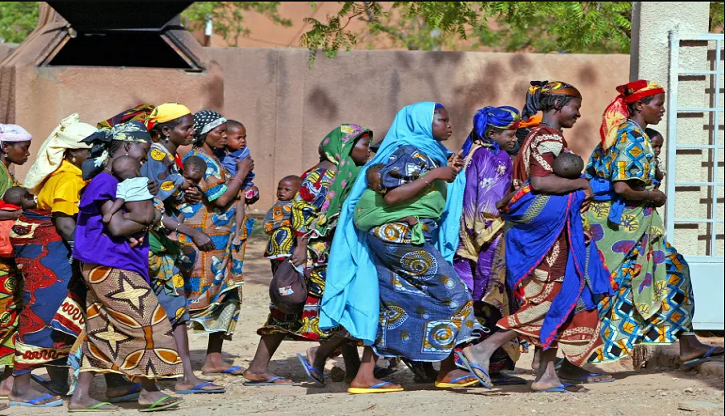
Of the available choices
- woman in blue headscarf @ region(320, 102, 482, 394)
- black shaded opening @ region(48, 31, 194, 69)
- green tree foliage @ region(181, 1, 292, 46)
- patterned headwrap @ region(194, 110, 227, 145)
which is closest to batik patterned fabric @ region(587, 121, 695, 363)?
woman in blue headscarf @ region(320, 102, 482, 394)

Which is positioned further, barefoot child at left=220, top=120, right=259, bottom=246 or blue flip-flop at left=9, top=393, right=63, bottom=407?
barefoot child at left=220, top=120, right=259, bottom=246

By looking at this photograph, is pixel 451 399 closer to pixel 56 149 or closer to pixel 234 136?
pixel 234 136

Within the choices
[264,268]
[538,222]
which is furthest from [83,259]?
[264,268]

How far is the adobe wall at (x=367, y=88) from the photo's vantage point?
13.4m

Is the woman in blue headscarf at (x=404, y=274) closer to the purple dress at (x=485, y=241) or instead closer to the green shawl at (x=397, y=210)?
the green shawl at (x=397, y=210)

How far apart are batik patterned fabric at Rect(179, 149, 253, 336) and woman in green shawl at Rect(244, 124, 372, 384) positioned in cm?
52

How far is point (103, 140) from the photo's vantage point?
6.13m

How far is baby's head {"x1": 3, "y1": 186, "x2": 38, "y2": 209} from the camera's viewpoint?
6371 millimetres

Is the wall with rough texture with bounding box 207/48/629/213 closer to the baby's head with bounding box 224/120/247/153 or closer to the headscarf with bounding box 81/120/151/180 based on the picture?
the baby's head with bounding box 224/120/247/153

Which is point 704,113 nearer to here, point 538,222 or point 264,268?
point 538,222

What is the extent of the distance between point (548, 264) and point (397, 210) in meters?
0.93

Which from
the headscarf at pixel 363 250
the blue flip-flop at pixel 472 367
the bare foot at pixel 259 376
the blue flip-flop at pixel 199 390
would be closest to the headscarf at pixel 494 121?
the headscarf at pixel 363 250

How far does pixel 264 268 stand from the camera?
39.3ft

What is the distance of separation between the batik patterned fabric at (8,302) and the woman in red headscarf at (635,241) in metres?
3.61
